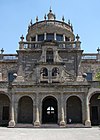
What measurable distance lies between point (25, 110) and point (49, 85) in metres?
5.75

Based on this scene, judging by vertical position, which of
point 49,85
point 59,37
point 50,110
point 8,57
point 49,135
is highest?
point 59,37

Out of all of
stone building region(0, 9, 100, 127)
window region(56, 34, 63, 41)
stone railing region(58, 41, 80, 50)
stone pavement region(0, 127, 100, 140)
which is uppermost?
window region(56, 34, 63, 41)

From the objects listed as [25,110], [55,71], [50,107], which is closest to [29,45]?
[55,71]

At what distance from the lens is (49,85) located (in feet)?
94.7

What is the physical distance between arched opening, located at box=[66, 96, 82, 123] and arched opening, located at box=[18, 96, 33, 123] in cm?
548

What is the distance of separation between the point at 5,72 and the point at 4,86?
17.4ft

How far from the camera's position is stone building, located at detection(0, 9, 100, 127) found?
2867 cm

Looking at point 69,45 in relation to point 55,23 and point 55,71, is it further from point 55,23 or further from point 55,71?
point 55,23

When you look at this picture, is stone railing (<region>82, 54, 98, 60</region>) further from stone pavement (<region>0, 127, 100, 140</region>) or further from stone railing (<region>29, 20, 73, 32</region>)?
stone pavement (<region>0, 127, 100, 140</region>)

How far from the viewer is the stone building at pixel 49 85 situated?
28672mm

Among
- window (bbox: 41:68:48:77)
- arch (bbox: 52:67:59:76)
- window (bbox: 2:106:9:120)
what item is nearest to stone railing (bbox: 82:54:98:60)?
arch (bbox: 52:67:59:76)

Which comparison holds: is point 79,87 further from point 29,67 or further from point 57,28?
point 57,28

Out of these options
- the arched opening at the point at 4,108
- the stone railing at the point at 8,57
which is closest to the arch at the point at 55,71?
the stone railing at the point at 8,57

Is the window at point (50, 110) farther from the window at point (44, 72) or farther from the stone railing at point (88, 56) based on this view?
the stone railing at point (88, 56)
